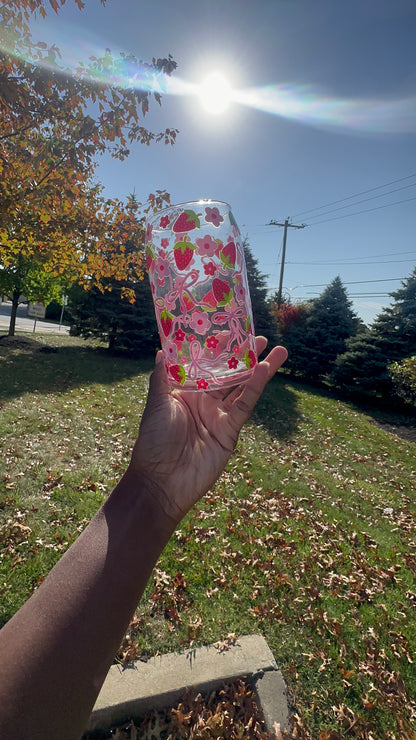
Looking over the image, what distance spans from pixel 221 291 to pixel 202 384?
477 mm

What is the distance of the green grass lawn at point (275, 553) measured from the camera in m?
3.09

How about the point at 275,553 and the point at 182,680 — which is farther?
the point at 275,553

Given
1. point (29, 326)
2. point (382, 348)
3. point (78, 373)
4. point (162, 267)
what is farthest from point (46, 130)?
point (29, 326)

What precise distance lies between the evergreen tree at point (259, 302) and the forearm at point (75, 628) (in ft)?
57.8

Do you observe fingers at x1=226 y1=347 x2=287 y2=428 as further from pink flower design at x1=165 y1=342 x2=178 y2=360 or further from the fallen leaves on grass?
the fallen leaves on grass

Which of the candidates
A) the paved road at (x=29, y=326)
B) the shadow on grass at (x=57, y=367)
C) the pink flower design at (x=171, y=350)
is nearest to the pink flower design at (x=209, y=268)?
the pink flower design at (x=171, y=350)

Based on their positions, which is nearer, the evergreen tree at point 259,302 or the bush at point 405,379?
the bush at point 405,379

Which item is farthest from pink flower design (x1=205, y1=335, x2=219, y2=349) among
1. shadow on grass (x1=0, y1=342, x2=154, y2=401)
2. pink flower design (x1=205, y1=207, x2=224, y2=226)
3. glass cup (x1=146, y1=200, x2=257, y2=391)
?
shadow on grass (x1=0, y1=342, x2=154, y2=401)

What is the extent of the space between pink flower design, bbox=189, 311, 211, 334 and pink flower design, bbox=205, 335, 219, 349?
40 mm

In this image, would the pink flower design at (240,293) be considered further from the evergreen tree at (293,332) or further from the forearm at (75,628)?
the evergreen tree at (293,332)

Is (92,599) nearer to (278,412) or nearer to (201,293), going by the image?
(201,293)

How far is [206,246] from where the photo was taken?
5.75 feet

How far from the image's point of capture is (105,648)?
112 centimetres

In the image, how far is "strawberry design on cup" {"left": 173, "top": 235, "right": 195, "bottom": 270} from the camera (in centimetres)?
174
